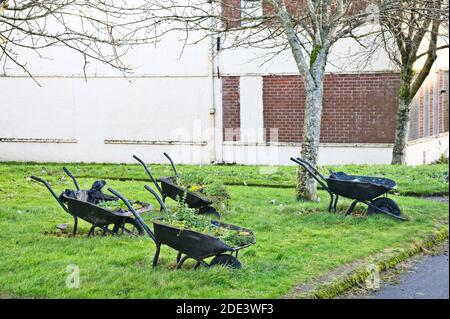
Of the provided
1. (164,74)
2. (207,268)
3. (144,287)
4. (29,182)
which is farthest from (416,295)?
(164,74)

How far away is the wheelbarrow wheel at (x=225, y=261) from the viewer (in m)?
7.79

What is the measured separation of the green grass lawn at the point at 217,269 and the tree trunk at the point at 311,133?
37 centimetres

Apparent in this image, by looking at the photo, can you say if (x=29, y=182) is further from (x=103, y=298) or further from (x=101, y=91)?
(x=103, y=298)

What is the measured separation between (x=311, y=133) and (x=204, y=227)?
5.23 m

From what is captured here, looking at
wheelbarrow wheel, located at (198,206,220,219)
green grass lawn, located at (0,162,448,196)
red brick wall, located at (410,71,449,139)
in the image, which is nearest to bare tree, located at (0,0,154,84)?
wheelbarrow wheel, located at (198,206,220,219)

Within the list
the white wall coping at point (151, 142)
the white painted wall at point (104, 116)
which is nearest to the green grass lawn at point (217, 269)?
the white wall coping at point (151, 142)

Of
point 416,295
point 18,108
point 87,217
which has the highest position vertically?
point 18,108

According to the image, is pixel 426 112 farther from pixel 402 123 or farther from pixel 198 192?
pixel 198 192

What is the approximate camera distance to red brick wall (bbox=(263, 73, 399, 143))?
64.6 feet

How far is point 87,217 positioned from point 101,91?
12571mm

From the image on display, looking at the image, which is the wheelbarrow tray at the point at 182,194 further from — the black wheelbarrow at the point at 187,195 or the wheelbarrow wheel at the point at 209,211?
the wheelbarrow wheel at the point at 209,211

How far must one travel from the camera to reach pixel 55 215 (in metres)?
11.7

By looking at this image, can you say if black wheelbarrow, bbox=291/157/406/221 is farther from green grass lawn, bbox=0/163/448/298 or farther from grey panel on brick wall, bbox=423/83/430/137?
grey panel on brick wall, bbox=423/83/430/137

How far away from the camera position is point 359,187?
10.7 metres
